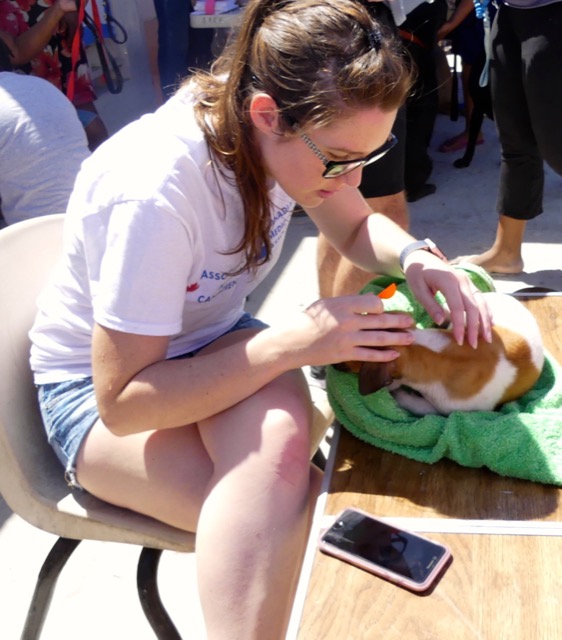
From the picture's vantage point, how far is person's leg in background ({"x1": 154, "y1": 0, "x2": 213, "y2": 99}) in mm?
5422

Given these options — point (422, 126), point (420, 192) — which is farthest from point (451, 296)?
point (422, 126)

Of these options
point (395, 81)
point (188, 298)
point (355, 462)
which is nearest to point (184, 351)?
point (188, 298)

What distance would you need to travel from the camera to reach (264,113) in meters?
1.27

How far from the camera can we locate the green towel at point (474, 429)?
1.24 m

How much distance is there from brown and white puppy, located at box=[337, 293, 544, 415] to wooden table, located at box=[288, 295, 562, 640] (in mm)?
131

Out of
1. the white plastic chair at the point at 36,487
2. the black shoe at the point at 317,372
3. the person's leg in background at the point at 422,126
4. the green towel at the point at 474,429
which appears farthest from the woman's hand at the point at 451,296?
the person's leg in background at the point at 422,126

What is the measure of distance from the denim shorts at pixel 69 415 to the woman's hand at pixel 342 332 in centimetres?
34

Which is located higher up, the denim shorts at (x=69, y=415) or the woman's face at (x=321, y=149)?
the woman's face at (x=321, y=149)

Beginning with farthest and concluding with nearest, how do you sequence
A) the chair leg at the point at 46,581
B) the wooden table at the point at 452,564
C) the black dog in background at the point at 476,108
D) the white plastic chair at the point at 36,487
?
1. the black dog in background at the point at 476,108
2. the chair leg at the point at 46,581
3. the white plastic chair at the point at 36,487
4. the wooden table at the point at 452,564

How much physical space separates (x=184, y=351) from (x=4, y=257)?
1.40 ft

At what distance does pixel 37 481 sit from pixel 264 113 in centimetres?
81

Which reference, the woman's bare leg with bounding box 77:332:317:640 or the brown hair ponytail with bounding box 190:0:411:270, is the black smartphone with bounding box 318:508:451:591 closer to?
the woman's bare leg with bounding box 77:332:317:640

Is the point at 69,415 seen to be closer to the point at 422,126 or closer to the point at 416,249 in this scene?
the point at 416,249

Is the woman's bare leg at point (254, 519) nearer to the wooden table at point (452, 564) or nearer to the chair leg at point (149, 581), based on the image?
the wooden table at point (452, 564)
